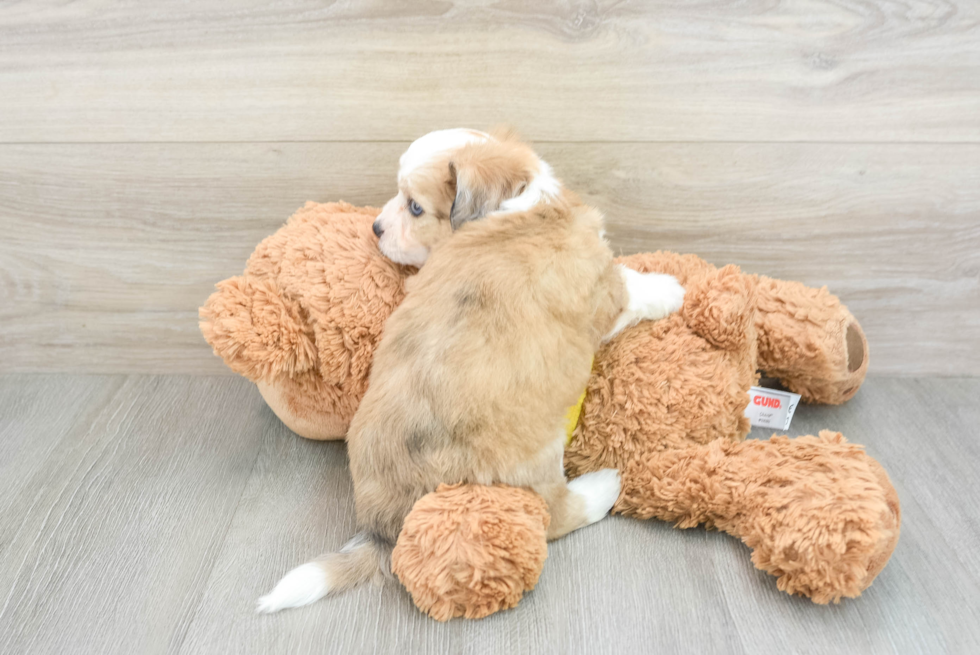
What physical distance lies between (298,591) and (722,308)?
91 centimetres

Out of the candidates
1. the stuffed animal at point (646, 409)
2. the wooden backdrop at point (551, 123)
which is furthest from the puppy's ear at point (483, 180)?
the wooden backdrop at point (551, 123)

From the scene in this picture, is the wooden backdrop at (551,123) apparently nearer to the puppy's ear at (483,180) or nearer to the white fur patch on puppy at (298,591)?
the puppy's ear at (483,180)

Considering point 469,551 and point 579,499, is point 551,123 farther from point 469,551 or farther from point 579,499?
point 469,551

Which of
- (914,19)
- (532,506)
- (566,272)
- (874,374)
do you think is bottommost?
(874,374)

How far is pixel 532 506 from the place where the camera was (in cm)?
113

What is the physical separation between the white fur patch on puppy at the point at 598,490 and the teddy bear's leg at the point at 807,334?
471mm

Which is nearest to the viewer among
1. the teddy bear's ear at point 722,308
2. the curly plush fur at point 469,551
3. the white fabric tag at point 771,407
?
the curly plush fur at point 469,551

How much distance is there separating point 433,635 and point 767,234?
1.14m

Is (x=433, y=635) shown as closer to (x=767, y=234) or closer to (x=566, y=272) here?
(x=566, y=272)

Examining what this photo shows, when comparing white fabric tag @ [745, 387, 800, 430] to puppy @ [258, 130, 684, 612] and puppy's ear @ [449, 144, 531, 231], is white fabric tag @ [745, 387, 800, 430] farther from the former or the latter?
puppy's ear @ [449, 144, 531, 231]

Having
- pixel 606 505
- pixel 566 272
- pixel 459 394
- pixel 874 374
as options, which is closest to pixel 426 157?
pixel 566 272

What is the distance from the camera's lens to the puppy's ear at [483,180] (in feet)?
3.82

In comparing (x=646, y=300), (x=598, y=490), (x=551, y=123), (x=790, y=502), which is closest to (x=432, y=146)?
(x=551, y=123)

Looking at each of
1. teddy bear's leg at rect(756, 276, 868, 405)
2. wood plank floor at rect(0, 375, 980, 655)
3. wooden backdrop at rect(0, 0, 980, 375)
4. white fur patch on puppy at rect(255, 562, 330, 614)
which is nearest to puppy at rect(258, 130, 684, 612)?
white fur patch on puppy at rect(255, 562, 330, 614)
